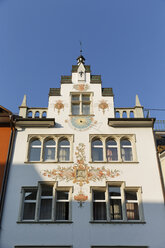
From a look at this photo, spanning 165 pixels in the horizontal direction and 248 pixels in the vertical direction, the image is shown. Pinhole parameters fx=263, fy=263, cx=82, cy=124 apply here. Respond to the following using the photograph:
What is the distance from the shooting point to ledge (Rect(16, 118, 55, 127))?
657 inches

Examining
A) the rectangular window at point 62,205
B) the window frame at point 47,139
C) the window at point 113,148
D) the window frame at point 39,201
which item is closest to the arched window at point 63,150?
the window frame at point 47,139

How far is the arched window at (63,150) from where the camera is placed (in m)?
15.9

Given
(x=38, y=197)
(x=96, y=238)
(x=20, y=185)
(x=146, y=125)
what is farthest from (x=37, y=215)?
(x=146, y=125)

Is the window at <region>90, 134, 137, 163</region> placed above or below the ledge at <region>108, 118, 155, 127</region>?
below

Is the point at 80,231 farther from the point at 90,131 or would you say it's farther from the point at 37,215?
the point at 90,131

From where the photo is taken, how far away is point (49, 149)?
16250 millimetres

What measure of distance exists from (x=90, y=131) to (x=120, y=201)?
181 inches

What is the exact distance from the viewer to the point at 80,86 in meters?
18.9

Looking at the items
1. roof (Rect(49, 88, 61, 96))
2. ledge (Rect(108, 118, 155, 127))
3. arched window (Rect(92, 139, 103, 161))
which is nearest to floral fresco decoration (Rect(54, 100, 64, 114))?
roof (Rect(49, 88, 61, 96))

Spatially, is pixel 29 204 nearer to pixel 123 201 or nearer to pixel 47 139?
pixel 47 139

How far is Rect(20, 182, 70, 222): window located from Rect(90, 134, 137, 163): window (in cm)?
283

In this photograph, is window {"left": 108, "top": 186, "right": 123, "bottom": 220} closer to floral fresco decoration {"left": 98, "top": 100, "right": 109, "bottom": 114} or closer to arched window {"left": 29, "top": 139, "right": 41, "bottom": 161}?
arched window {"left": 29, "top": 139, "right": 41, "bottom": 161}

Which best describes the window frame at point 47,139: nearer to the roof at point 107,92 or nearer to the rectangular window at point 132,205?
the rectangular window at point 132,205

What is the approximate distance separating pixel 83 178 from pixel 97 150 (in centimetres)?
215
